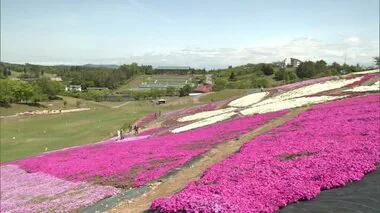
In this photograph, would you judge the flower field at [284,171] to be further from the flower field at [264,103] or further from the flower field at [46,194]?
the flower field at [264,103]

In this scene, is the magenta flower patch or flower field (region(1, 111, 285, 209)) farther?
the magenta flower patch

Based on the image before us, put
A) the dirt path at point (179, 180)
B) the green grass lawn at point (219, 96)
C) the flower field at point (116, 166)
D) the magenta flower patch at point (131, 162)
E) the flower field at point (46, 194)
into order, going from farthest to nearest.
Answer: the green grass lawn at point (219, 96) → the magenta flower patch at point (131, 162) → the flower field at point (116, 166) → the flower field at point (46, 194) → the dirt path at point (179, 180)

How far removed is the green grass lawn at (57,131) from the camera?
206 ft

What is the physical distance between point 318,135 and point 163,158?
9.98 m

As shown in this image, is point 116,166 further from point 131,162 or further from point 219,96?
point 219,96

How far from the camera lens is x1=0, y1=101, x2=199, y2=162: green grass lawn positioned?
62791 millimetres

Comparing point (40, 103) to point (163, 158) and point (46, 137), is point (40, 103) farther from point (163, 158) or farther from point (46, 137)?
point (163, 158)

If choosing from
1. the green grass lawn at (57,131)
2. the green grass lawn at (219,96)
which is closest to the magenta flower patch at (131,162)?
the green grass lawn at (57,131)

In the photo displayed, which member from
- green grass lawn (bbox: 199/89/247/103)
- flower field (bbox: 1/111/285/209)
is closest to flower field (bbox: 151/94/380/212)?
flower field (bbox: 1/111/285/209)

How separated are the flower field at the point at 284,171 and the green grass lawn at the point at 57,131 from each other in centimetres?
4377

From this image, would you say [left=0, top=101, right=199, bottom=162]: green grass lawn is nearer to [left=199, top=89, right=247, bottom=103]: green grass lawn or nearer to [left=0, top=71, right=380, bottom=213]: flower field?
[left=199, top=89, right=247, bottom=103]: green grass lawn

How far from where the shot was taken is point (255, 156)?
21344mm

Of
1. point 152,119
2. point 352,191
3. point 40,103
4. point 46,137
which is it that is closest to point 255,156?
point 352,191

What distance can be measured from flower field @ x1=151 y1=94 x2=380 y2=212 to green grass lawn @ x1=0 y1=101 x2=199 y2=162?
43.8 meters
